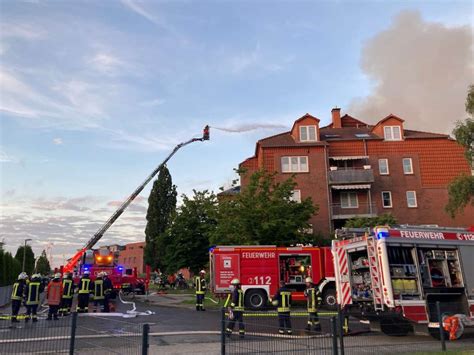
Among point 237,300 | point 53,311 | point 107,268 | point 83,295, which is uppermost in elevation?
point 107,268

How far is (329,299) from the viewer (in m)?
19.9

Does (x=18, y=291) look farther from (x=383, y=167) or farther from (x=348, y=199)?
(x=383, y=167)

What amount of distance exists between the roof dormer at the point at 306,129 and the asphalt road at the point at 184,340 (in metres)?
25.1

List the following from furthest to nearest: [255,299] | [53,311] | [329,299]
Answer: [255,299] → [329,299] → [53,311]

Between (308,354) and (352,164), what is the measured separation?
32508mm

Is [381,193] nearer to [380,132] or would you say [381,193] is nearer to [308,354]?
[380,132]

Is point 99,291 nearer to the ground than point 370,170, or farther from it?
nearer to the ground

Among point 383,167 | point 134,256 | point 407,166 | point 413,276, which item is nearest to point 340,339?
point 413,276

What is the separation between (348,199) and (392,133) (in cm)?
702

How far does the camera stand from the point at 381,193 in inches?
1485

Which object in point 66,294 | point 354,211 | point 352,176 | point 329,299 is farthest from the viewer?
point 354,211

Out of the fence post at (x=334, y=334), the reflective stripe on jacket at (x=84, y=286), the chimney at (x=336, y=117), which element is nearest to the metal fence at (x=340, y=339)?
the fence post at (x=334, y=334)

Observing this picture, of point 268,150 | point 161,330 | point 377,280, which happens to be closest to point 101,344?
point 161,330

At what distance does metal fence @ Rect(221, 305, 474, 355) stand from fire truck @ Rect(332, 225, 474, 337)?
0.12m
